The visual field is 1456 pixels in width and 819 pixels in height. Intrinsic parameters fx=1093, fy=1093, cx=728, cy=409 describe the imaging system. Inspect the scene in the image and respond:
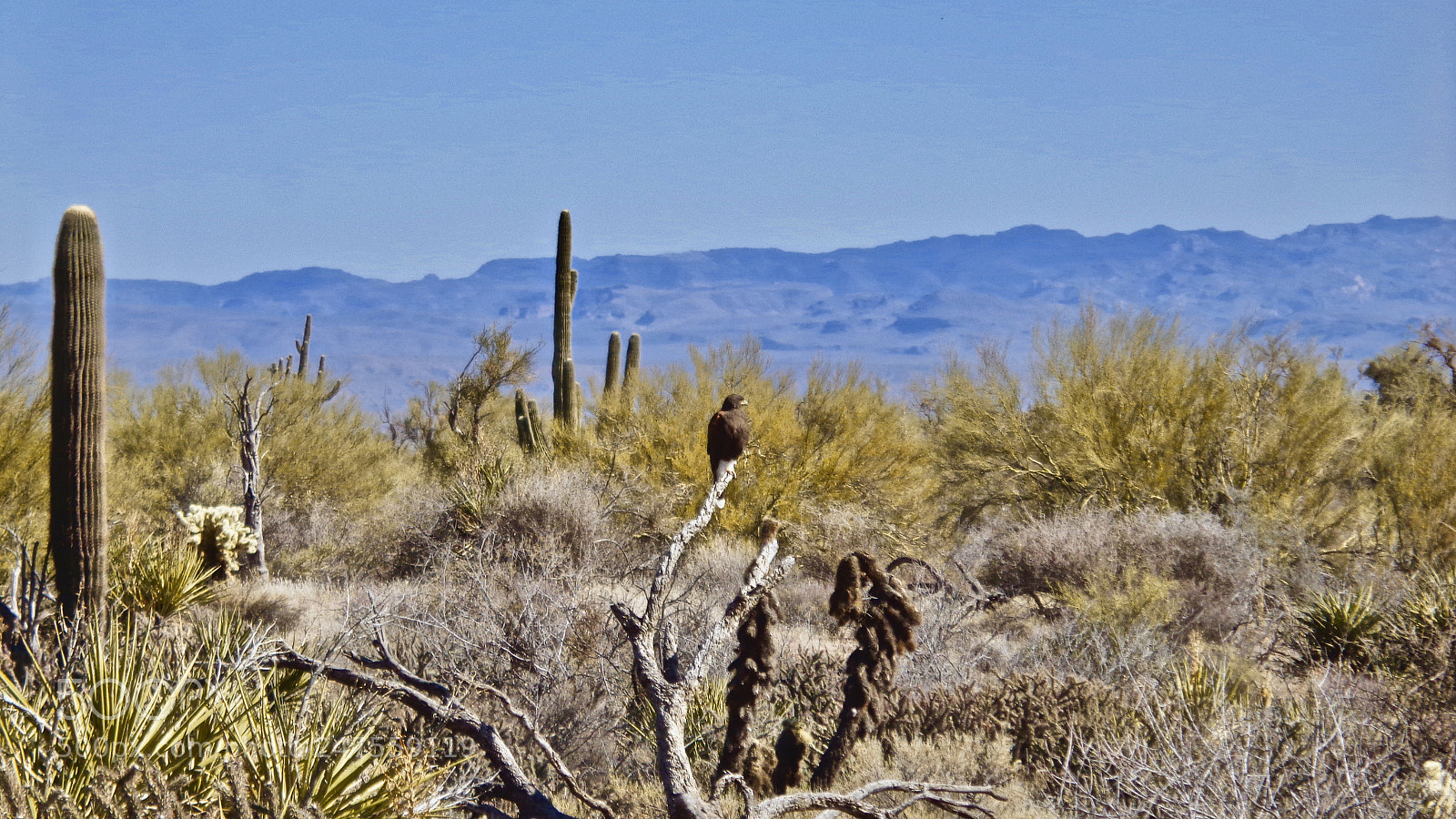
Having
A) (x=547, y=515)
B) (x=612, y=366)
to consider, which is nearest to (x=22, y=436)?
(x=547, y=515)

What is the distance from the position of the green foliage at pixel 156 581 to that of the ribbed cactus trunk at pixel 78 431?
0.79 meters

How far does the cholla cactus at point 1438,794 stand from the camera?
14.5 ft

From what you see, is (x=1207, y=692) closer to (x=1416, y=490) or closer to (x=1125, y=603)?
(x=1125, y=603)

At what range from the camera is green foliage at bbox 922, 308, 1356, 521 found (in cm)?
1431

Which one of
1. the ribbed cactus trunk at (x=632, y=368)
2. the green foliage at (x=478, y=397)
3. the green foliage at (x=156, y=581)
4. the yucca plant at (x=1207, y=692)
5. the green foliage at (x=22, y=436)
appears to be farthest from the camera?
the ribbed cactus trunk at (x=632, y=368)

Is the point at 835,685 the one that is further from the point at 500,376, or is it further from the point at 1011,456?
Result: the point at 500,376

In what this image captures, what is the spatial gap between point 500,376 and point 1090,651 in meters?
12.6

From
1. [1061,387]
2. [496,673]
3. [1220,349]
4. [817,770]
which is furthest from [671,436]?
[817,770]

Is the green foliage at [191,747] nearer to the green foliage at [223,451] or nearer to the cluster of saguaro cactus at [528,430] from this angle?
the cluster of saguaro cactus at [528,430]

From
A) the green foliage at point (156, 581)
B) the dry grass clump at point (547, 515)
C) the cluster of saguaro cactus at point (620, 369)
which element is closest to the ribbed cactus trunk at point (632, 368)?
the cluster of saguaro cactus at point (620, 369)

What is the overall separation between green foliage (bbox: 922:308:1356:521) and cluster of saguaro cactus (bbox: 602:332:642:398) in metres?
6.34

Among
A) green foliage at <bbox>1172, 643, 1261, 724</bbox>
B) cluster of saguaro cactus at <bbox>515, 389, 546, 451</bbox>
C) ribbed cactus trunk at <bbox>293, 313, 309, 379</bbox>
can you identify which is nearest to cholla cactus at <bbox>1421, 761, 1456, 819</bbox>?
green foliage at <bbox>1172, 643, 1261, 724</bbox>

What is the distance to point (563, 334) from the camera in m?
19.2

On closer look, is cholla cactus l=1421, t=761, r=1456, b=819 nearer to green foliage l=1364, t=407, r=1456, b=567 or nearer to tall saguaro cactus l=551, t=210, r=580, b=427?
green foliage l=1364, t=407, r=1456, b=567
